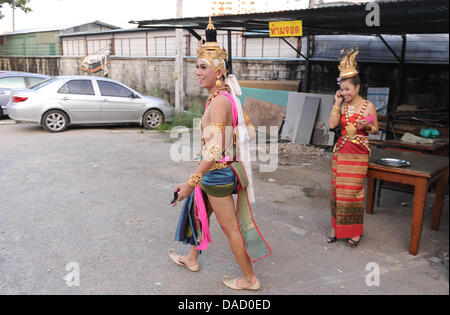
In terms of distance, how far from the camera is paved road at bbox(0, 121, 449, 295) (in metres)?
3.09

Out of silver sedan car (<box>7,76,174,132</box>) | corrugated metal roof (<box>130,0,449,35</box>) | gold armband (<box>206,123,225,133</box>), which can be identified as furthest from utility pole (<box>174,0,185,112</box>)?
gold armband (<box>206,123,225,133</box>)

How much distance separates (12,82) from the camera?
11.3 metres

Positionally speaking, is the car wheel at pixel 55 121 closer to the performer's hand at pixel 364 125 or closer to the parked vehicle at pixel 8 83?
the parked vehicle at pixel 8 83

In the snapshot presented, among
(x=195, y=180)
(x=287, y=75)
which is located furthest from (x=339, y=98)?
(x=287, y=75)

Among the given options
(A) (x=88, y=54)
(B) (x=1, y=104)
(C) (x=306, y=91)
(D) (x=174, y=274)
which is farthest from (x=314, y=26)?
(A) (x=88, y=54)

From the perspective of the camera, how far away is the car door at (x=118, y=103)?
32.8 ft

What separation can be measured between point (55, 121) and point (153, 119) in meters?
2.55

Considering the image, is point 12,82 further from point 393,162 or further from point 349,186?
point 393,162

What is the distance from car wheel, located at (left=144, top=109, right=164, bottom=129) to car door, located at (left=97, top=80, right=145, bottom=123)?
21cm

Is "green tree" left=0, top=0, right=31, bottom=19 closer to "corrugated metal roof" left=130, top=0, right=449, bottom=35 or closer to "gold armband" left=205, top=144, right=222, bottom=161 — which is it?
"corrugated metal roof" left=130, top=0, right=449, bottom=35

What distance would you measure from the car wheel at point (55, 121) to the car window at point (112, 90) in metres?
1.18

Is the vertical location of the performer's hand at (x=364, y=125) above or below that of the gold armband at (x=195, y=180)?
above

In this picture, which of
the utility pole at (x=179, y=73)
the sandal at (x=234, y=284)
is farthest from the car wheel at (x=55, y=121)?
the sandal at (x=234, y=284)
